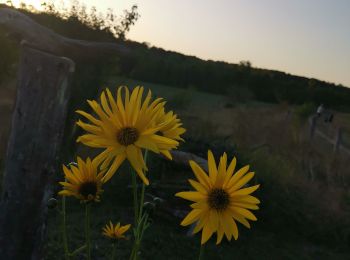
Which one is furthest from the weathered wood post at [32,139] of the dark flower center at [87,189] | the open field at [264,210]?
the dark flower center at [87,189]

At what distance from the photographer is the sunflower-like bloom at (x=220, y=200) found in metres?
1.16

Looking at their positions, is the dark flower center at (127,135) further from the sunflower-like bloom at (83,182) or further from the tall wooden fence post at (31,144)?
the tall wooden fence post at (31,144)

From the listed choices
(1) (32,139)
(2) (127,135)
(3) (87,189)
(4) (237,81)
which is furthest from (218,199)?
(4) (237,81)

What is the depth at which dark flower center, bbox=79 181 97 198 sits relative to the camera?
1.35 m

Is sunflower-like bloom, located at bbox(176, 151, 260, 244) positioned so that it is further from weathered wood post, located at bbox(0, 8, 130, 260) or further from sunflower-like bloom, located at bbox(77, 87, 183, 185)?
weathered wood post, located at bbox(0, 8, 130, 260)

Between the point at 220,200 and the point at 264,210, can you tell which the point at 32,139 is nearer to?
the point at 220,200

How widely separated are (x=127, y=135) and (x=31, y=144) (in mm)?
1974

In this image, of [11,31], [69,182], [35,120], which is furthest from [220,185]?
[11,31]

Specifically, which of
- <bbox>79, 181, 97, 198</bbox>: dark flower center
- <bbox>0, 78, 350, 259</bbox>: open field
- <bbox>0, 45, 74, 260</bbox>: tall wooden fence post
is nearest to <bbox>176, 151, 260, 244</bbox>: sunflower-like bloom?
<bbox>79, 181, 97, 198</bbox>: dark flower center

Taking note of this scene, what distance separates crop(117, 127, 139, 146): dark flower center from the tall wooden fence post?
1940 mm

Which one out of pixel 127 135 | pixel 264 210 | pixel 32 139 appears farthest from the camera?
pixel 264 210

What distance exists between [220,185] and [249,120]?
985 cm

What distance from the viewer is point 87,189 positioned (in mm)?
1355

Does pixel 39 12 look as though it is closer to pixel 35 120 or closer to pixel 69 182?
pixel 35 120
